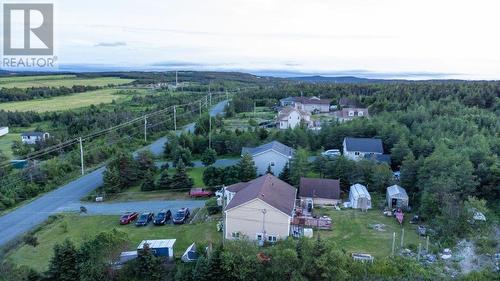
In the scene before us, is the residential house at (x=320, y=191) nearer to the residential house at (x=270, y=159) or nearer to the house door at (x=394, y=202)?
the house door at (x=394, y=202)

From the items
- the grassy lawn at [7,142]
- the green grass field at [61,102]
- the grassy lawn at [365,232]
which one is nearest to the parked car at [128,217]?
the grassy lawn at [365,232]

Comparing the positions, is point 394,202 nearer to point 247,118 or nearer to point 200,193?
point 200,193

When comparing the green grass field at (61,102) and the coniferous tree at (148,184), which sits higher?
the green grass field at (61,102)

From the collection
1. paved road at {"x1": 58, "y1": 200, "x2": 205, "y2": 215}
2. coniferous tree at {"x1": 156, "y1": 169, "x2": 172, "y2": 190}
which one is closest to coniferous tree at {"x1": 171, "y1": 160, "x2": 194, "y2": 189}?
coniferous tree at {"x1": 156, "y1": 169, "x2": 172, "y2": 190}

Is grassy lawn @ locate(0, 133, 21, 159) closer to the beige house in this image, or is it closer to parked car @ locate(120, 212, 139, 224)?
parked car @ locate(120, 212, 139, 224)

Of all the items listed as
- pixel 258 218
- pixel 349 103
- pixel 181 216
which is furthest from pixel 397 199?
pixel 349 103
